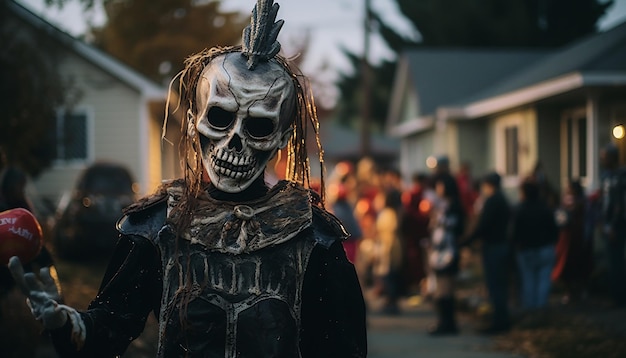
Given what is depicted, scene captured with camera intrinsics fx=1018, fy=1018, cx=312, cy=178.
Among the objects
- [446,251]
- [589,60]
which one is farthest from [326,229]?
[589,60]

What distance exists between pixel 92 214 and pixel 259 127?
46.5 ft

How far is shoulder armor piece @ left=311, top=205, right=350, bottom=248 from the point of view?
340cm

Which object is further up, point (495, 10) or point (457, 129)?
point (495, 10)

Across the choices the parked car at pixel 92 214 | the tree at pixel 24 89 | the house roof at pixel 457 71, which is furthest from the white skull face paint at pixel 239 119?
the house roof at pixel 457 71

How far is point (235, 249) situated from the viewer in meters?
3.28

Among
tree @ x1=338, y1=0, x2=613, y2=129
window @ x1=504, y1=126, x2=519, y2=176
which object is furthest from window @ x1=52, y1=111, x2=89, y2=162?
tree @ x1=338, y1=0, x2=613, y2=129

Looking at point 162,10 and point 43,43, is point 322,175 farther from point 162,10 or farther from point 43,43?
point 162,10

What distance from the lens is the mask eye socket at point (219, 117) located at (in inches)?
136

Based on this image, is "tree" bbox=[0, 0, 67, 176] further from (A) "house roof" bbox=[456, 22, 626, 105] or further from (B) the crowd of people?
(A) "house roof" bbox=[456, 22, 626, 105]

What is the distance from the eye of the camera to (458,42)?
129 ft

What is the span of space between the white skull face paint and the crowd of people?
8184 mm

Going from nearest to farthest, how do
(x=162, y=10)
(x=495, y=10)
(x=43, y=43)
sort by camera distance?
(x=43, y=43), (x=162, y=10), (x=495, y=10)

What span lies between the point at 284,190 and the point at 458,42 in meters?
36.7

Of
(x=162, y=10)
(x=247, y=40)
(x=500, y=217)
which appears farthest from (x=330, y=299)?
(x=162, y=10)
